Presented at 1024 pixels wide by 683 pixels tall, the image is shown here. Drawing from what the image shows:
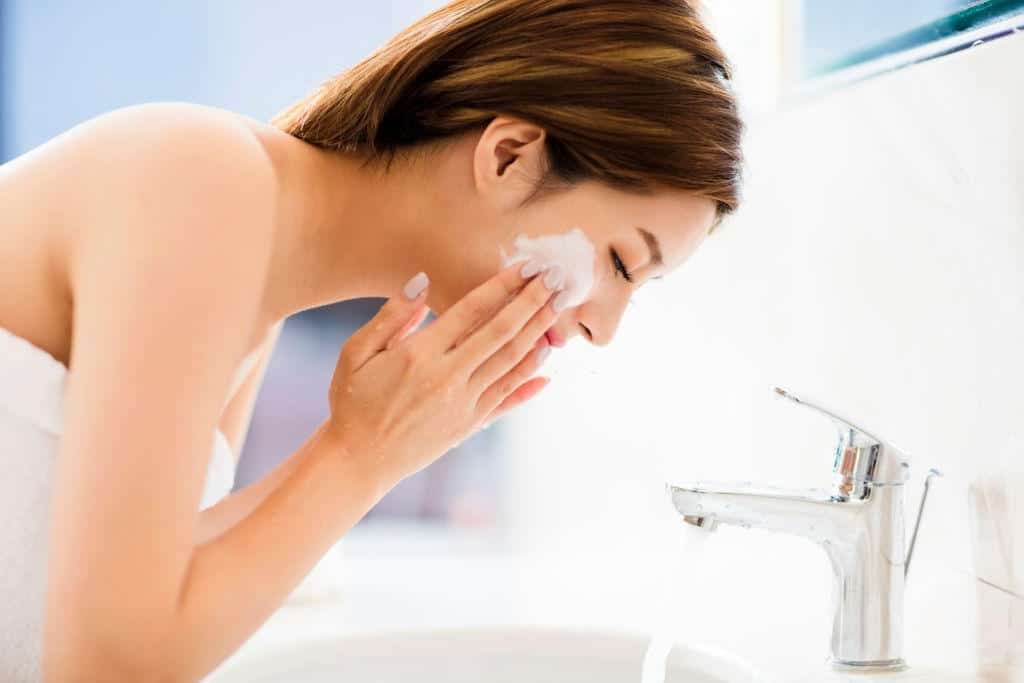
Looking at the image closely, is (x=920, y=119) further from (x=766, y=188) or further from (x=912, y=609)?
(x=912, y=609)

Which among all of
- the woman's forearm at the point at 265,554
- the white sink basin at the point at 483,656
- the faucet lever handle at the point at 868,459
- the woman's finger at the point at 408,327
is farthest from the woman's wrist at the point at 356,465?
the faucet lever handle at the point at 868,459

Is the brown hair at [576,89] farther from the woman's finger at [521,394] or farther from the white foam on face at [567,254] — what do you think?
the woman's finger at [521,394]

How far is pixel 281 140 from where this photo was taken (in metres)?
0.90

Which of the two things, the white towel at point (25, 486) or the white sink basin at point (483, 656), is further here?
the white sink basin at point (483, 656)

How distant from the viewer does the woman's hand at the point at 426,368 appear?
839 millimetres

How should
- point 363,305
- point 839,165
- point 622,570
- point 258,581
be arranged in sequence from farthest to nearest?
point 363,305 < point 622,570 < point 839,165 < point 258,581

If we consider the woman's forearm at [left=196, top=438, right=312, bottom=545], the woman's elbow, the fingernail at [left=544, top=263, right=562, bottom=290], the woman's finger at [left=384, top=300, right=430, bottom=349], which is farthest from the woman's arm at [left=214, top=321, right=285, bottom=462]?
the woman's elbow

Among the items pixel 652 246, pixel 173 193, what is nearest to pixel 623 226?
pixel 652 246

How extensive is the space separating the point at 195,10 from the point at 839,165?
1.49 metres

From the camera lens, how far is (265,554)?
736mm

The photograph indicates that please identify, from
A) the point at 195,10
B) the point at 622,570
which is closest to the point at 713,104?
the point at 622,570

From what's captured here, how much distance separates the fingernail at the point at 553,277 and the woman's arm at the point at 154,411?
26cm

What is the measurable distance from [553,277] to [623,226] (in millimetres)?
77

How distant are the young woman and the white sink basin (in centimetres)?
17
